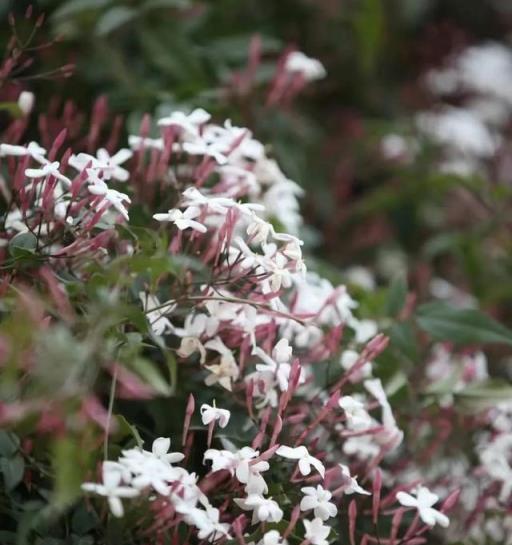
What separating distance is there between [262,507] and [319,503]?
6cm

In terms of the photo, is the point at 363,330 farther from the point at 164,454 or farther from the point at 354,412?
the point at 164,454

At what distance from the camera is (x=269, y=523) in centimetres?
71


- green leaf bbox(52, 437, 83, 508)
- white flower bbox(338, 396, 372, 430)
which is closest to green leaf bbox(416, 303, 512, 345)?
white flower bbox(338, 396, 372, 430)

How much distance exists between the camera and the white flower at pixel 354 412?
31.4 inches

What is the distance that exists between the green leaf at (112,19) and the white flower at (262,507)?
26.8 inches

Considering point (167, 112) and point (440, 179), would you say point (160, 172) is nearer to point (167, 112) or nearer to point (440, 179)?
point (167, 112)

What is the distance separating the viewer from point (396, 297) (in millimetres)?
1033

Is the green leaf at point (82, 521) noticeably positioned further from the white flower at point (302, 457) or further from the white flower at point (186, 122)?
the white flower at point (186, 122)

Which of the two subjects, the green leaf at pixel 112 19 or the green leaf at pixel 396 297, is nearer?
the green leaf at pixel 396 297

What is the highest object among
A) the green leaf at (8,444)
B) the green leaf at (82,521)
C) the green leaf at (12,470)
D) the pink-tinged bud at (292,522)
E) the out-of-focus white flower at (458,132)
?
the green leaf at (8,444)

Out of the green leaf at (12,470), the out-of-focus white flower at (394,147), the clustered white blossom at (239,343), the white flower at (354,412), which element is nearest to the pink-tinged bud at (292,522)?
the clustered white blossom at (239,343)

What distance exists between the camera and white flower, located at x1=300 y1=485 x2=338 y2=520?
716 millimetres

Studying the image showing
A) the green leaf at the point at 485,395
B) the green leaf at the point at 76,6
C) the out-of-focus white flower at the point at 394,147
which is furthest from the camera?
the out-of-focus white flower at the point at 394,147

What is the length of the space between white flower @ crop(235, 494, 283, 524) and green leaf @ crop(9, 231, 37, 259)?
27cm
